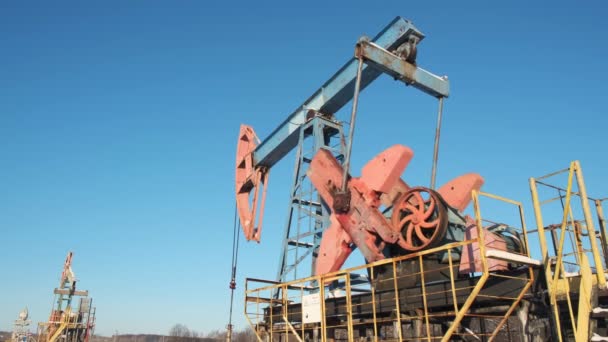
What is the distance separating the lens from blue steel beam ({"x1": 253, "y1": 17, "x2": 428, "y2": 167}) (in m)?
10.2

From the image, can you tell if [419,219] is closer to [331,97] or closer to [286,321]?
[286,321]

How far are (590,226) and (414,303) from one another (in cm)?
240

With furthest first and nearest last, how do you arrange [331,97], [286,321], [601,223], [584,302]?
[331,97]
[286,321]
[601,223]
[584,302]

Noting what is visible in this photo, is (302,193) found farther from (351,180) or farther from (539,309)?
(539,309)

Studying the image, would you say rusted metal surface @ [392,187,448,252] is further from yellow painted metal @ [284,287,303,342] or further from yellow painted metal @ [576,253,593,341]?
yellow painted metal @ [284,287,303,342]

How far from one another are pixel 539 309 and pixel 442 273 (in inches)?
59.1

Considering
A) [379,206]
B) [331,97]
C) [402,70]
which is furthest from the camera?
[331,97]

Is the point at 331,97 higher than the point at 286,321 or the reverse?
higher

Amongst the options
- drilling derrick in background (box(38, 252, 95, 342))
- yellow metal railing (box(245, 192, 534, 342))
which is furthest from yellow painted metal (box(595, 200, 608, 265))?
drilling derrick in background (box(38, 252, 95, 342))

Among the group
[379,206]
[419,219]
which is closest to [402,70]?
[379,206]

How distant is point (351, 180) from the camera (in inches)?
342

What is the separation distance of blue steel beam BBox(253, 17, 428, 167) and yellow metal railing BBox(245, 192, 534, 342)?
13.9 ft

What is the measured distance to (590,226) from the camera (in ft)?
17.6

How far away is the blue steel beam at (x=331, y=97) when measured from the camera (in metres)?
10.2
